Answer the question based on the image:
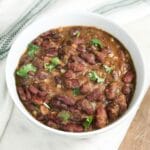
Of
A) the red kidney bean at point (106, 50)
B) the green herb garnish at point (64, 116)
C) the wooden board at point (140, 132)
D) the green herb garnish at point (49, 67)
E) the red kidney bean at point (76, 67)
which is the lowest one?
the wooden board at point (140, 132)

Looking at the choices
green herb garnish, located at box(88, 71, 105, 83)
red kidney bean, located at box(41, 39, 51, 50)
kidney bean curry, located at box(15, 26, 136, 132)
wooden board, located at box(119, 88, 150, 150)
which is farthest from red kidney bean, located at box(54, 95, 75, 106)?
wooden board, located at box(119, 88, 150, 150)

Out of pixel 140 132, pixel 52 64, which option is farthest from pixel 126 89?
pixel 140 132

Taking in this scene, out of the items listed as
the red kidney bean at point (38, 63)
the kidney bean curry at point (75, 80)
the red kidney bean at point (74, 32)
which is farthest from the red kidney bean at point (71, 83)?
the red kidney bean at point (74, 32)

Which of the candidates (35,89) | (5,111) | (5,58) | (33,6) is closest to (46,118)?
(35,89)

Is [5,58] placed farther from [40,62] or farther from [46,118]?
[46,118]

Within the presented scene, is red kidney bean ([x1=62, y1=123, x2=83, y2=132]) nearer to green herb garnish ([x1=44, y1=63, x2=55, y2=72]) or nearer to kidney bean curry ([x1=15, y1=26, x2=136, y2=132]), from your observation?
kidney bean curry ([x1=15, y1=26, x2=136, y2=132])

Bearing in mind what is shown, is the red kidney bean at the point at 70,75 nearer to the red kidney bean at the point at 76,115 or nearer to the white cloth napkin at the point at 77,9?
the red kidney bean at the point at 76,115
